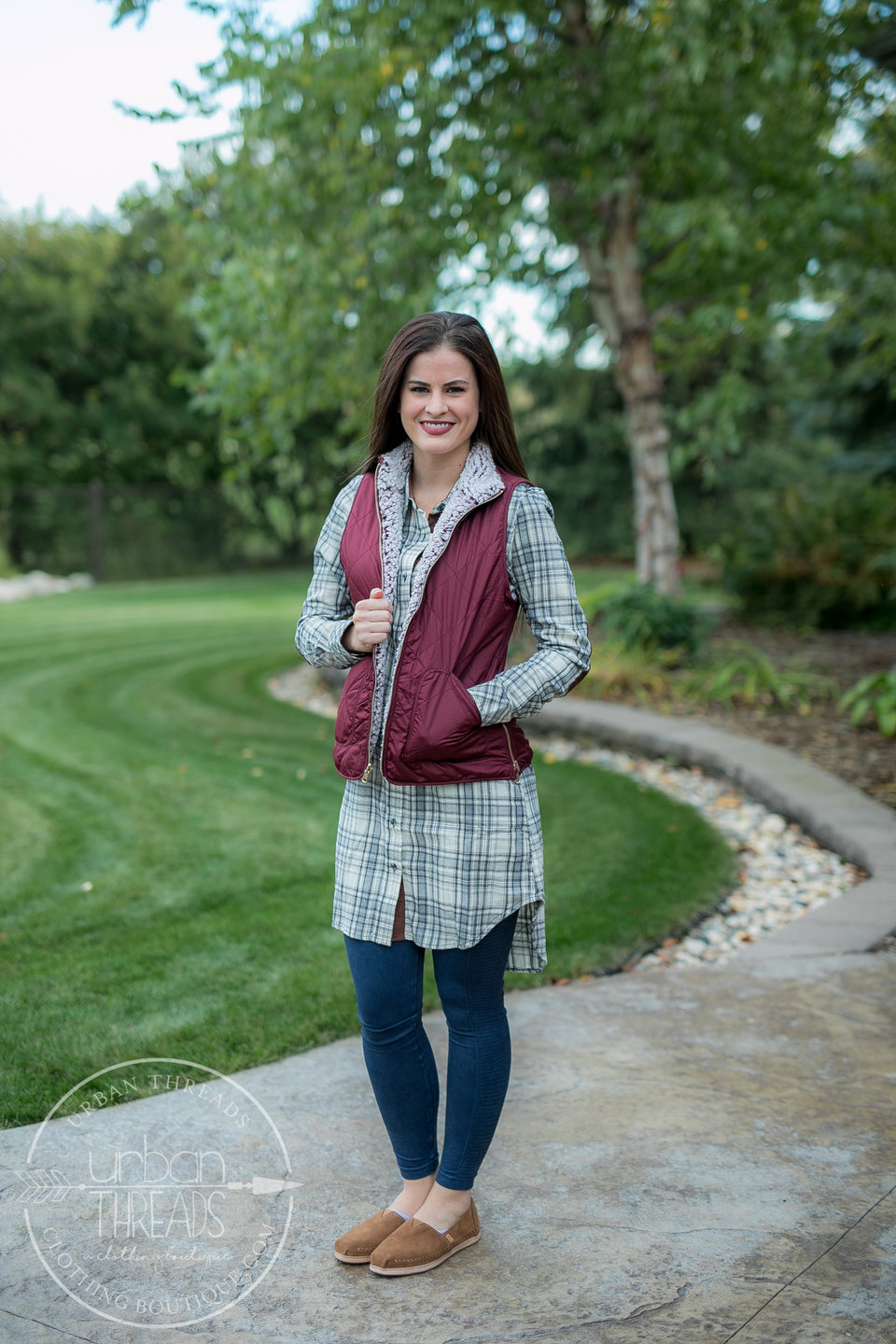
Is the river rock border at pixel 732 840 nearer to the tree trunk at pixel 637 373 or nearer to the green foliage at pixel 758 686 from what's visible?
the green foliage at pixel 758 686

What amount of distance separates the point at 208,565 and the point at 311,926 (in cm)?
2014

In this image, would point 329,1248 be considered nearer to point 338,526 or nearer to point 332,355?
point 338,526

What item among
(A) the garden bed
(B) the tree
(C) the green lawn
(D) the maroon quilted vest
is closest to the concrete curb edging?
(A) the garden bed

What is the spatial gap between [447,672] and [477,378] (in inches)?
23.4

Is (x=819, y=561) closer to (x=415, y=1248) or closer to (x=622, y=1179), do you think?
(x=622, y=1179)

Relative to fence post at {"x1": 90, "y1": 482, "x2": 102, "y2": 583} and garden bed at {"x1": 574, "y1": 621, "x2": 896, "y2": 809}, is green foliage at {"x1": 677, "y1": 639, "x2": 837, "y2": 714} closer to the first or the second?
garden bed at {"x1": 574, "y1": 621, "x2": 896, "y2": 809}

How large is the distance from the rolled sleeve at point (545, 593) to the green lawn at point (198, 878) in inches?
58.0

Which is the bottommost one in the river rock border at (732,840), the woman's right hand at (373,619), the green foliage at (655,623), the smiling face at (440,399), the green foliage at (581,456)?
the river rock border at (732,840)

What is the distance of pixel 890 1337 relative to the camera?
1799 mm

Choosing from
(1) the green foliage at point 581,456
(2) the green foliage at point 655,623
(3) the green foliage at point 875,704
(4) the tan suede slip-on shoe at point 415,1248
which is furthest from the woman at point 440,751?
(1) the green foliage at point 581,456

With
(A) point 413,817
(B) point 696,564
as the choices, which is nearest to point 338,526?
(A) point 413,817

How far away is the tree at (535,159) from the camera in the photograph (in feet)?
22.7

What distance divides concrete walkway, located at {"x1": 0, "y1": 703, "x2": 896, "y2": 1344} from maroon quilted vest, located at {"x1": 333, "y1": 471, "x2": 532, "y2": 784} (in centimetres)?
93

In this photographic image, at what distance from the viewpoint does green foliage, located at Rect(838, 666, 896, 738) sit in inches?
245
